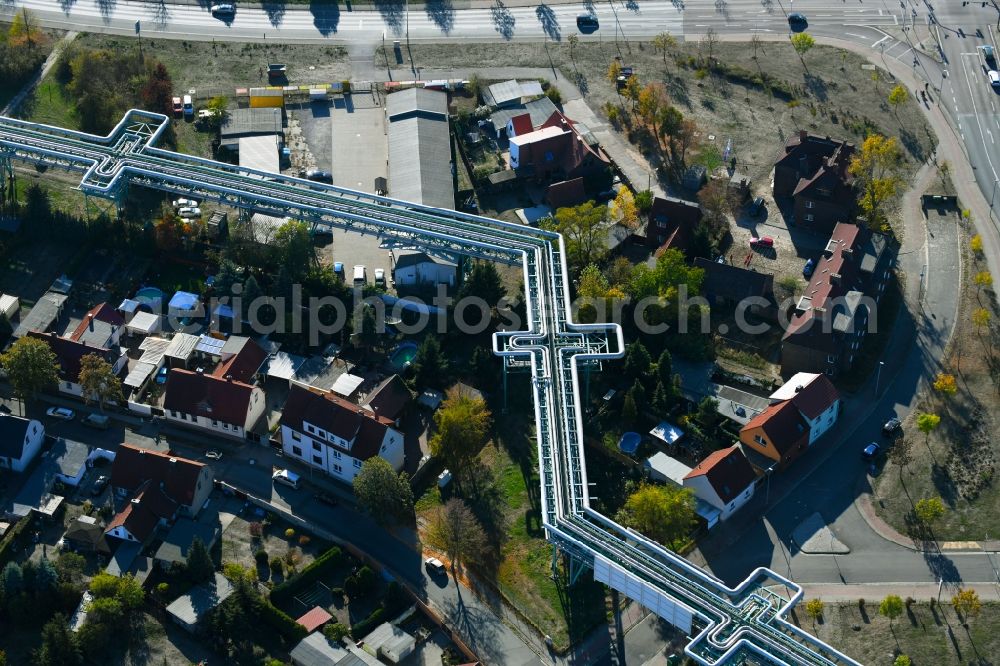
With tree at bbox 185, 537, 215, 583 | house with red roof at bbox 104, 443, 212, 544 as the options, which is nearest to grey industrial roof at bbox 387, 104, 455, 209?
house with red roof at bbox 104, 443, 212, 544

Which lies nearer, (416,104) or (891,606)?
(891,606)

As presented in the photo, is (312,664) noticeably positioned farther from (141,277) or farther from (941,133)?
(941,133)

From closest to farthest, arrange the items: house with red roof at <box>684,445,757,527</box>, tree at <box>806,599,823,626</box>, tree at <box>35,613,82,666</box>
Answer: tree at <box>35,613,82,666</box> < tree at <box>806,599,823,626</box> < house with red roof at <box>684,445,757,527</box>

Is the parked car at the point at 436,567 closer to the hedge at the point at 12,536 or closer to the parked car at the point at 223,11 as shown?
the hedge at the point at 12,536

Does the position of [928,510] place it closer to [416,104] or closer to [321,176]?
[321,176]

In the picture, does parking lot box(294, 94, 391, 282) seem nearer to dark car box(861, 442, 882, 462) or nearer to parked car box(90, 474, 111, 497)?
parked car box(90, 474, 111, 497)

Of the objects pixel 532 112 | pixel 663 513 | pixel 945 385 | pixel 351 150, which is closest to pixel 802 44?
pixel 532 112
